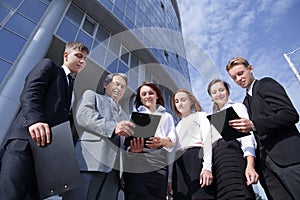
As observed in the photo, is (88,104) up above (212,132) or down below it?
above

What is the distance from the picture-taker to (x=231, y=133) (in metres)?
1.63

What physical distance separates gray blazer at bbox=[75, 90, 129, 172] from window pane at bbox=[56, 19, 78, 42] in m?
6.46

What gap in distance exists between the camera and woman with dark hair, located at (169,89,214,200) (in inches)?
66.1

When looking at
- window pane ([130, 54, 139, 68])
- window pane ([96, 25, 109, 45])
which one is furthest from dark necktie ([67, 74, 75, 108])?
window pane ([130, 54, 139, 68])

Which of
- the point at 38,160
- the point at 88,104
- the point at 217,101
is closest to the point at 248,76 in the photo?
the point at 217,101

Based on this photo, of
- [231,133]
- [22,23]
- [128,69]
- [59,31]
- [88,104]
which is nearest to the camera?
[231,133]

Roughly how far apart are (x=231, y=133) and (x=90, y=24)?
8984 millimetres

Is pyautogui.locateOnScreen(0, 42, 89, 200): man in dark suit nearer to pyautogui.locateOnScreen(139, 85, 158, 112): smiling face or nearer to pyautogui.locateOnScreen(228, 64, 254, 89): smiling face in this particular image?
pyautogui.locateOnScreen(139, 85, 158, 112): smiling face

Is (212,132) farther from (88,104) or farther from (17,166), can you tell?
(17,166)

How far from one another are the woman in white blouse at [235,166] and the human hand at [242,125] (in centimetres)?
27

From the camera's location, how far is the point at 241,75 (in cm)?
→ 199

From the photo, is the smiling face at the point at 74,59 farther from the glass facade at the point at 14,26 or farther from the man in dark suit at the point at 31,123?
the glass facade at the point at 14,26

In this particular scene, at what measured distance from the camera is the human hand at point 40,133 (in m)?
1.30

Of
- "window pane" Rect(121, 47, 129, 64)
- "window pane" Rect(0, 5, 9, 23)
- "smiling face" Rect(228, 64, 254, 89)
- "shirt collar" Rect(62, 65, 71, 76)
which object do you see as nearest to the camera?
"shirt collar" Rect(62, 65, 71, 76)
